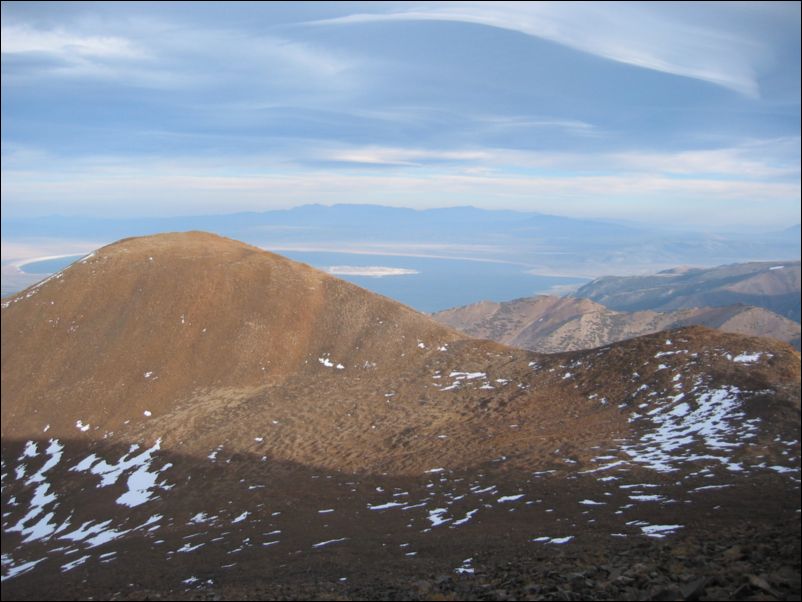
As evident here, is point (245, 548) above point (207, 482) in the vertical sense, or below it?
above

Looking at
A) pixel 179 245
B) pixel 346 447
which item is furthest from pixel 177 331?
pixel 346 447

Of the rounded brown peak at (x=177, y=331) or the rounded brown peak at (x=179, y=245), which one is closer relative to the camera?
the rounded brown peak at (x=177, y=331)

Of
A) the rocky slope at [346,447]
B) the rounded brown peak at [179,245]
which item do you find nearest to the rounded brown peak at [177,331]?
the rocky slope at [346,447]

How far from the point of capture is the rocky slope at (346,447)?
2042cm

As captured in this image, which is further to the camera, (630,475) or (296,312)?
(296,312)

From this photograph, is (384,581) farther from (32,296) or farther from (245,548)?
(32,296)

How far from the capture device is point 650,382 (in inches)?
1697

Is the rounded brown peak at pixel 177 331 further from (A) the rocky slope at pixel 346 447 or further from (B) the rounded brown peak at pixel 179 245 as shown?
(B) the rounded brown peak at pixel 179 245

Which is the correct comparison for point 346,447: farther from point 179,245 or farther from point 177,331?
point 179,245

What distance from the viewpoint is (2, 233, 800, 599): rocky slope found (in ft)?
67.0

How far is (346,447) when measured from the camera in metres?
41.9

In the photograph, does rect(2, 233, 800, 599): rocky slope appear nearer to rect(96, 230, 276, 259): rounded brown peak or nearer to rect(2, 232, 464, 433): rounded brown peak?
rect(2, 232, 464, 433): rounded brown peak

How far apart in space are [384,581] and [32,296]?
67804 millimetres

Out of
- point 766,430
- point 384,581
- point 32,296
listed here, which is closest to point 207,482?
point 384,581
